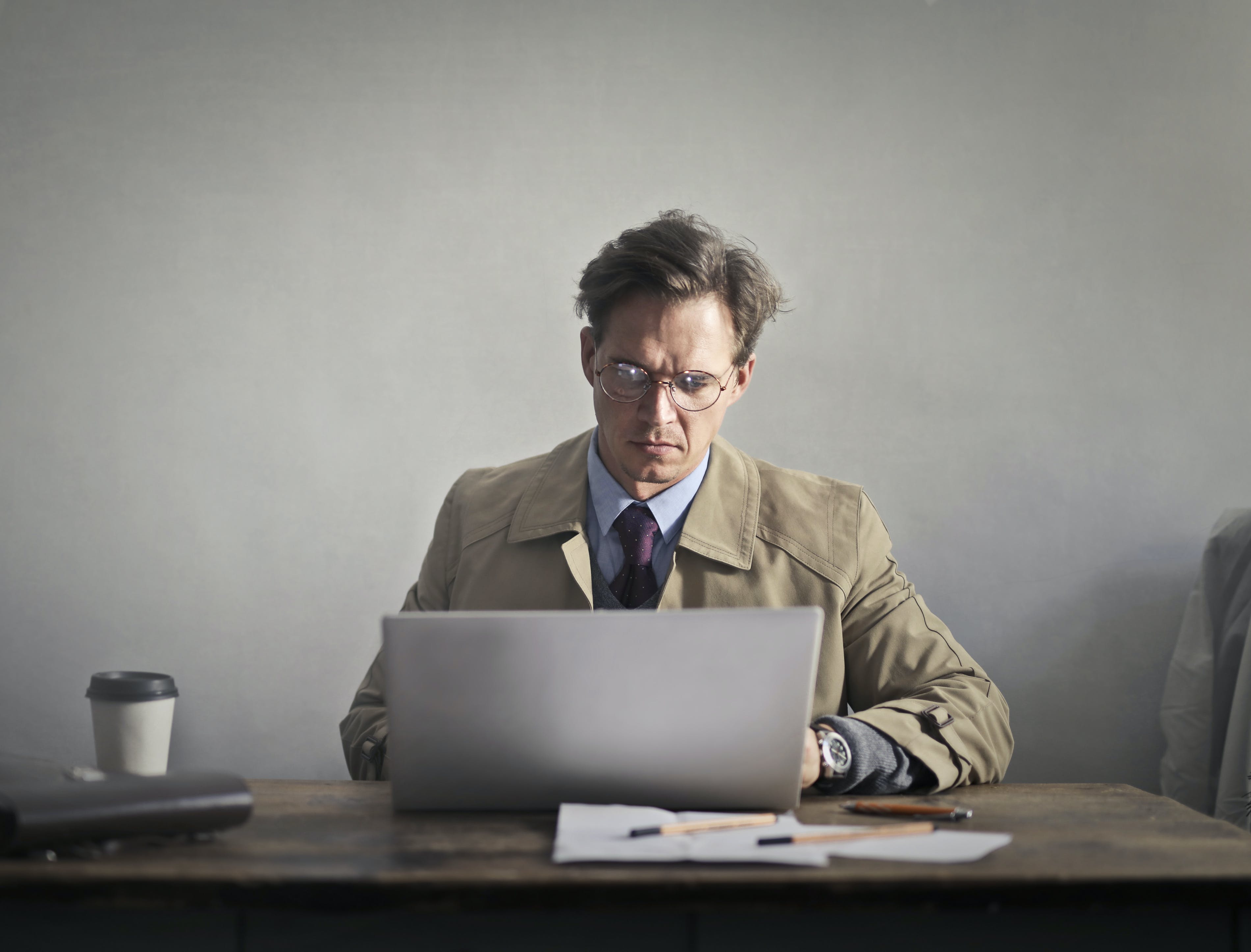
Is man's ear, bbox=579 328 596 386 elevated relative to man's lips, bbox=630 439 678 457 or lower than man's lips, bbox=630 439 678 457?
elevated

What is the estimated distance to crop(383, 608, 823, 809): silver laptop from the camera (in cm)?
94

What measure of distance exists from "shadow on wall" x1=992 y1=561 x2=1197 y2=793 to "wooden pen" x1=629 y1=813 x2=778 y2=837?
174 cm

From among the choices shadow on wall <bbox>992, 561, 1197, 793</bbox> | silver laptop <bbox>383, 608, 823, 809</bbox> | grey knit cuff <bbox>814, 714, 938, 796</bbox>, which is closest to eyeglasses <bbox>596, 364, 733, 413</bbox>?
grey knit cuff <bbox>814, 714, 938, 796</bbox>

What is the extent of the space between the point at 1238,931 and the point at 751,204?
205cm

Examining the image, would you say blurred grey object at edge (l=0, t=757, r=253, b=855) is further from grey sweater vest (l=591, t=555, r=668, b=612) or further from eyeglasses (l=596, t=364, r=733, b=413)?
eyeglasses (l=596, t=364, r=733, b=413)

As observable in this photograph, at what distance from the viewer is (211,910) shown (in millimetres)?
795

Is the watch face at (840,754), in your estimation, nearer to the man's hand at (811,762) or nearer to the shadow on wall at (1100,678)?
the man's hand at (811,762)

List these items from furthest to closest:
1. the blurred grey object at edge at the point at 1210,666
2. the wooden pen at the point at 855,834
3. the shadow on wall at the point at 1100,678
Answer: the shadow on wall at the point at 1100,678
the blurred grey object at edge at the point at 1210,666
the wooden pen at the point at 855,834

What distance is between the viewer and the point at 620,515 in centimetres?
170

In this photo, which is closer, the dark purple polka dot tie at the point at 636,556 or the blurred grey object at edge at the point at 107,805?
the blurred grey object at edge at the point at 107,805

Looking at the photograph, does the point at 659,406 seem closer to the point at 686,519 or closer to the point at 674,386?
the point at 674,386

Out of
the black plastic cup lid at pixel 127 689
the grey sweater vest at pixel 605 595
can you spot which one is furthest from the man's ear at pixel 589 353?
the black plastic cup lid at pixel 127 689

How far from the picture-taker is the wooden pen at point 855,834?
0.89m

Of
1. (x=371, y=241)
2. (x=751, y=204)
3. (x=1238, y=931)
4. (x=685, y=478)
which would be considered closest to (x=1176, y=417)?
(x=751, y=204)
